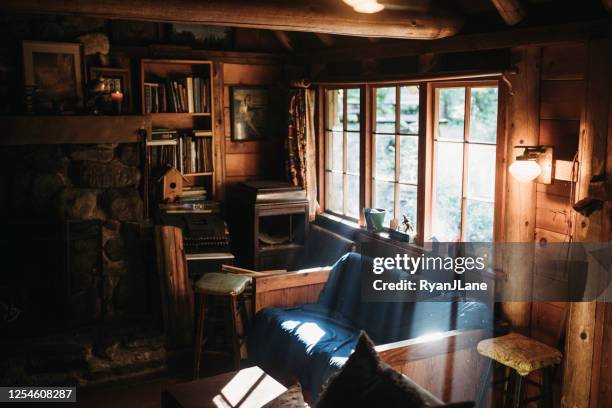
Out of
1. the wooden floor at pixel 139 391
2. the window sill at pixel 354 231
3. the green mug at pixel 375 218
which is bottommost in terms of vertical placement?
the wooden floor at pixel 139 391

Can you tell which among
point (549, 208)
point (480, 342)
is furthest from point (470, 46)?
point (480, 342)

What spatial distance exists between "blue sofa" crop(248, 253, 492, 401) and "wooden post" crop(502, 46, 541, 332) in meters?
0.20

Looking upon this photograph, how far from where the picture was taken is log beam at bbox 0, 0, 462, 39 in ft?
9.85

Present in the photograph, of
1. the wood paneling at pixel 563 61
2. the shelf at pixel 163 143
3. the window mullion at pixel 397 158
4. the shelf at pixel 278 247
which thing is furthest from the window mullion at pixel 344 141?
the wood paneling at pixel 563 61

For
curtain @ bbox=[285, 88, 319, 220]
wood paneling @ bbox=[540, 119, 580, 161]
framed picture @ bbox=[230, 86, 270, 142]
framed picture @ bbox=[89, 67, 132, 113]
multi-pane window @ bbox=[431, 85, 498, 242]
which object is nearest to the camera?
wood paneling @ bbox=[540, 119, 580, 161]

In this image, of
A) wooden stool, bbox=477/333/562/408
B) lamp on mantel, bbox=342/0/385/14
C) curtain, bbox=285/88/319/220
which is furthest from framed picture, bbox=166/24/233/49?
wooden stool, bbox=477/333/562/408

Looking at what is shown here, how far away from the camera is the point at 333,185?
6.00 metres

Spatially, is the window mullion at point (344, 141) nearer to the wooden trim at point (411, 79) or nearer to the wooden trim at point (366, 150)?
the wooden trim at point (411, 79)

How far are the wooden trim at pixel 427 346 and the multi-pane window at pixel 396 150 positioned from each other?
123 cm

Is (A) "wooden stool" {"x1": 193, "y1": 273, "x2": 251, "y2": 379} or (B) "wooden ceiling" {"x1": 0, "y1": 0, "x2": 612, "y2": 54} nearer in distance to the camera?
(B) "wooden ceiling" {"x1": 0, "y1": 0, "x2": 612, "y2": 54}

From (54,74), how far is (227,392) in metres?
2.95

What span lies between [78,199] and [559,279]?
350 cm

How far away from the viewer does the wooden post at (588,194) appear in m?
3.21

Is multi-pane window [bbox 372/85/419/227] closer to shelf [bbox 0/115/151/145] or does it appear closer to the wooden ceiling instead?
the wooden ceiling
